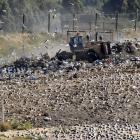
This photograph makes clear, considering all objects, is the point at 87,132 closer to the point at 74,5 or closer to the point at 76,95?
the point at 76,95

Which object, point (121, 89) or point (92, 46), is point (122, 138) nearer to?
point (121, 89)

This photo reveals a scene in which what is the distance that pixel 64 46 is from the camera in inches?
2418

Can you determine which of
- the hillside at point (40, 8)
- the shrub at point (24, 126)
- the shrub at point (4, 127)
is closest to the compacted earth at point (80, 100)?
the shrub at point (24, 126)

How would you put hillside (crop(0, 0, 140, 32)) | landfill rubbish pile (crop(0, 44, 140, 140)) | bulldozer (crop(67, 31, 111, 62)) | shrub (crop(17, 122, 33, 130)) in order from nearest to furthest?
1. shrub (crop(17, 122, 33, 130))
2. landfill rubbish pile (crop(0, 44, 140, 140))
3. bulldozer (crop(67, 31, 111, 62))
4. hillside (crop(0, 0, 140, 32))

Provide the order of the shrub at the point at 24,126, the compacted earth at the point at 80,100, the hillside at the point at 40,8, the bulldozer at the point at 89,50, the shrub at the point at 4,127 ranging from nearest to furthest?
the shrub at the point at 4,127
the shrub at the point at 24,126
the compacted earth at the point at 80,100
the bulldozer at the point at 89,50
the hillside at the point at 40,8

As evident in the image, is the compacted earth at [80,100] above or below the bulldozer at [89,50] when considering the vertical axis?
below

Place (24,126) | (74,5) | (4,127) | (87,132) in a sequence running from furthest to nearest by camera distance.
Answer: (74,5)
(24,126)
(4,127)
(87,132)

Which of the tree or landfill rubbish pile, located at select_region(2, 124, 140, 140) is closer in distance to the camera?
landfill rubbish pile, located at select_region(2, 124, 140, 140)

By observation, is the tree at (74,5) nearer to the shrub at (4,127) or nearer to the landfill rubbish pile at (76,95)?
the landfill rubbish pile at (76,95)

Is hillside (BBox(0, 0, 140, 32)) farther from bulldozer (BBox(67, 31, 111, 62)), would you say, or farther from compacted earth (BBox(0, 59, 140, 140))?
compacted earth (BBox(0, 59, 140, 140))

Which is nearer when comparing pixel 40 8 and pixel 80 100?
pixel 80 100

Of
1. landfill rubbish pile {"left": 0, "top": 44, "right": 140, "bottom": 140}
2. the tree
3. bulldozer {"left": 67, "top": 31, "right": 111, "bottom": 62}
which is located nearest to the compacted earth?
landfill rubbish pile {"left": 0, "top": 44, "right": 140, "bottom": 140}

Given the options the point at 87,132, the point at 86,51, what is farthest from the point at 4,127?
the point at 86,51

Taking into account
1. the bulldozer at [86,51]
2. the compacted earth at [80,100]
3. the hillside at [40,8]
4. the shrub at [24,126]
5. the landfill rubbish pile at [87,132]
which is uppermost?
the hillside at [40,8]
